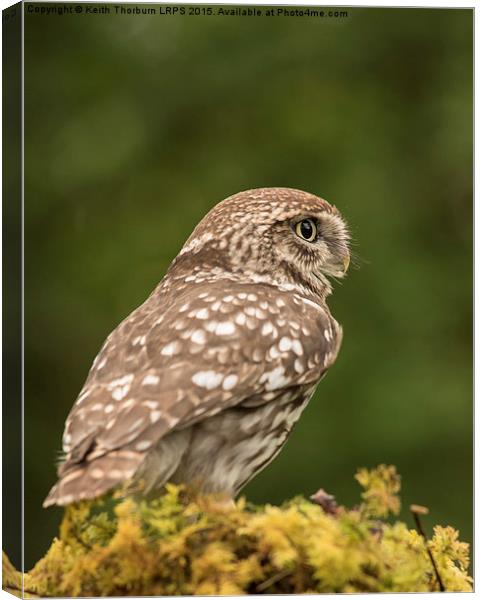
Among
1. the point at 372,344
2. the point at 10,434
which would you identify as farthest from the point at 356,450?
the point at 10,434

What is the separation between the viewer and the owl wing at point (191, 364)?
2.97 meters

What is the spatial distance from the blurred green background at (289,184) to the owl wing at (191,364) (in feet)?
1.06

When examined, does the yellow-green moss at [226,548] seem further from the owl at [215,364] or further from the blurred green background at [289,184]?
the blurred green background at [289,184]

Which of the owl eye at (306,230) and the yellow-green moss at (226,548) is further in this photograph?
the owl eye at (306,230)

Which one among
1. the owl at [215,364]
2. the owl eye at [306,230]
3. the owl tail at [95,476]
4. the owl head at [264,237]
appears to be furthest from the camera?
the owl eye at [306,230]

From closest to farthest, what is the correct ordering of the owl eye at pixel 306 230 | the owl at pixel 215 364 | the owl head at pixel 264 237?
the owl at pixel 215 364 → the owl head at pixel 264 237 → the owl eye at pixel 306 230

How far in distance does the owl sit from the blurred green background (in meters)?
0.35

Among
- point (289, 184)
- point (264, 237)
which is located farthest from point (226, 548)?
point (289, 184)

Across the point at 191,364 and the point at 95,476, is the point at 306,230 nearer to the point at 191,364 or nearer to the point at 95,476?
the point at 191,364

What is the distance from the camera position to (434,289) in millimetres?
4555

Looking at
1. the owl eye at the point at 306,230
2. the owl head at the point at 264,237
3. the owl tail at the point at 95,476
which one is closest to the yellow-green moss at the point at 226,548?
the owl tail at the point at 95,476

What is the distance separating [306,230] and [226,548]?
1251 millimetres

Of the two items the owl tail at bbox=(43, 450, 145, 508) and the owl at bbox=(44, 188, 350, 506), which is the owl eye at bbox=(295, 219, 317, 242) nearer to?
the owl at bbox=(44, 188, 350, 506)

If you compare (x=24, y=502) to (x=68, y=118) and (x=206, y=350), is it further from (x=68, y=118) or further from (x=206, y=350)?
(x=68, y=118)
